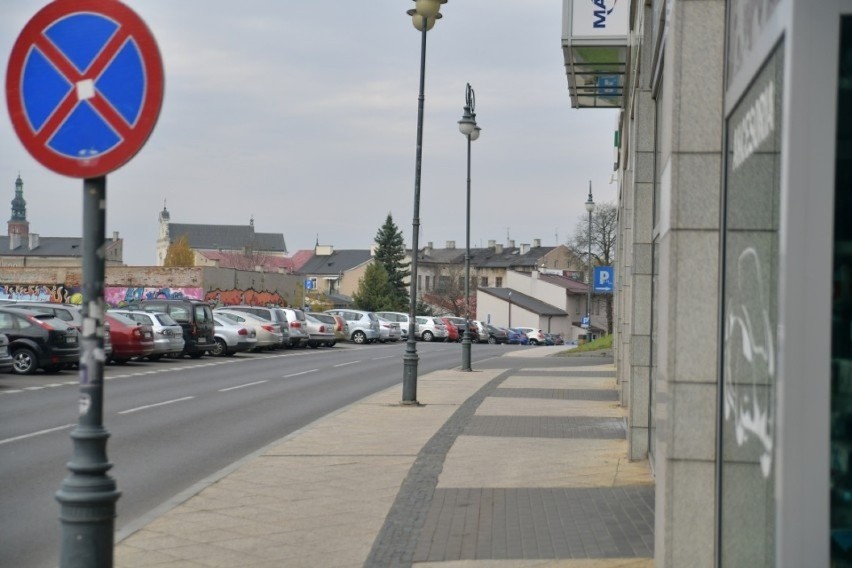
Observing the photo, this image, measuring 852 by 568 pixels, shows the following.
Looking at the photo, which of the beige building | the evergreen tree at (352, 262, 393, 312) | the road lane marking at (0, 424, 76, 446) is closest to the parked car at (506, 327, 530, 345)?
the evergreen tree at (352, 262, 393, 312)

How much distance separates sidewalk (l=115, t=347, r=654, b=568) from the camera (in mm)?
7457

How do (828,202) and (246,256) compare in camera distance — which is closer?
(828,202)

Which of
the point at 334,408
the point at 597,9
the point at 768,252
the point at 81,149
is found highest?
the point at 597,9

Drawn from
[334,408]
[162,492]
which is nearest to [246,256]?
[334,408]

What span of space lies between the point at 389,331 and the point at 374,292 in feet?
166

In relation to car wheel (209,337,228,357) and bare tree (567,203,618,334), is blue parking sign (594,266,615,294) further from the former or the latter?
bare tree (567,203,618,334)

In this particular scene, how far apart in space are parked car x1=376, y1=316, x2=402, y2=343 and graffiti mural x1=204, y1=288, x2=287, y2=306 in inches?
352

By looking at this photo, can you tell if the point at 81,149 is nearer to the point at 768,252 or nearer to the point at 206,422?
the point at 768,252

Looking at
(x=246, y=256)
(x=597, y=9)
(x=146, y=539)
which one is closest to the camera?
(x=146, y=539)

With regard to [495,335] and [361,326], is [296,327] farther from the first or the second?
[495,335]

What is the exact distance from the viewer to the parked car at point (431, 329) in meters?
70.9

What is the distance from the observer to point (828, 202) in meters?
3.29

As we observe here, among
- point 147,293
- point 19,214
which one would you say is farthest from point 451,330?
point 19,214

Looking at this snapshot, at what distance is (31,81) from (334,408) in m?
15.0
